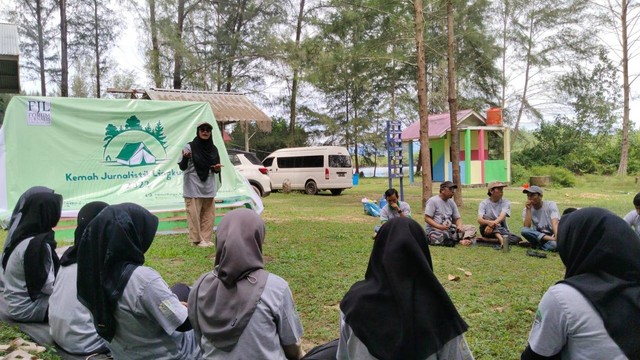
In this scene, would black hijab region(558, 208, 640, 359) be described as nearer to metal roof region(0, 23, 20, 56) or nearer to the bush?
metal roof region(0, 23, 20, 56)

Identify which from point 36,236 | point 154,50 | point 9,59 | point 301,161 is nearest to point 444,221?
point 36,236

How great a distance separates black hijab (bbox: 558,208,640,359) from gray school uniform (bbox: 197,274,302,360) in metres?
1.17

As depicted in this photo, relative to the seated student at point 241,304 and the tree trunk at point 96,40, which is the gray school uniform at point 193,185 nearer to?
the seated student at point 241,304

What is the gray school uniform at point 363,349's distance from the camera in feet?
6.31

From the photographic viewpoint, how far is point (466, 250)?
6945 millimetres

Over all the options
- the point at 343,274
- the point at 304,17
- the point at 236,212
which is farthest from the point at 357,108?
the point at 236,212

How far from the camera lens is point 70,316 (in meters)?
2.87

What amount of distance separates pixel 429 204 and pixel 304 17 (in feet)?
55.7

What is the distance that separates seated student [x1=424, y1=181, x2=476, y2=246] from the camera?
725 cm

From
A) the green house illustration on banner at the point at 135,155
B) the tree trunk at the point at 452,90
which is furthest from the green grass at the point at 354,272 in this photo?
the tree trunk at the point at 452,90

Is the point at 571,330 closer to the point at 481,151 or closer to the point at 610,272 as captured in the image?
the point at 610,272

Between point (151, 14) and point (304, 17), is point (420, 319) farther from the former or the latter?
point (304, 17)

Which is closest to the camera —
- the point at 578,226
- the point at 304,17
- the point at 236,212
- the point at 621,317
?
the point at 621,317

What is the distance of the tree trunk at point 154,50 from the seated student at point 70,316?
712 inches
